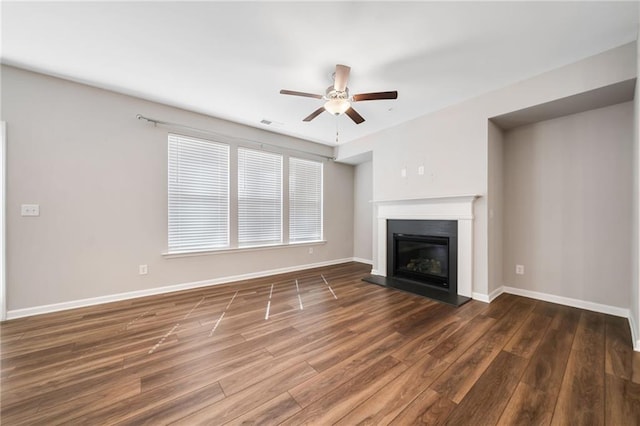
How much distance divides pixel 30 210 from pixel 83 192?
19.0 inches

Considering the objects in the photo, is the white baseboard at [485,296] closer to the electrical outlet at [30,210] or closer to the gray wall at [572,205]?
the gray wall at [572,205]

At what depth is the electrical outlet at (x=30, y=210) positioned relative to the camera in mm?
2670

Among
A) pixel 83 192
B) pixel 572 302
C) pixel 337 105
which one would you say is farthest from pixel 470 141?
pixel 83 192

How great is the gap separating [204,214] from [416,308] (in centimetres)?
342

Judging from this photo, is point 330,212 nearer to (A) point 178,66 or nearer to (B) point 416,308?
(B) point 416,308

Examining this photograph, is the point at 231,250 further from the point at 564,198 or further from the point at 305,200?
the point at 564,198

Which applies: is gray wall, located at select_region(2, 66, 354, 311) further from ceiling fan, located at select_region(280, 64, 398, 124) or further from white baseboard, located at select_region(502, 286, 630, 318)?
white baseboard, located at select_region(502, 286, 630, 318)

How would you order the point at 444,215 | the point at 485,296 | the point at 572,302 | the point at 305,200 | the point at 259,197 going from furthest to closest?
the point at 305,200
the point at 259,197
the point at 444,215
the point at 485,296
the point at 572,302

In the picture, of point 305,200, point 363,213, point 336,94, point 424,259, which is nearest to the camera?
A: point 336,94

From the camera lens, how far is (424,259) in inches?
156

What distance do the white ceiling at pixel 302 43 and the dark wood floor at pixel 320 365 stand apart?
274 cm

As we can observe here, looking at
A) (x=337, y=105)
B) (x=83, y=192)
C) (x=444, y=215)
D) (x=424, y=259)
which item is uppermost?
(x=337, y=105)

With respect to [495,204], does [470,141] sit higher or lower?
higher

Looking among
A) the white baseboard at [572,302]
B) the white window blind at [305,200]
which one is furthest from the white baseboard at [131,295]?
the white baseboard at [572,302]
